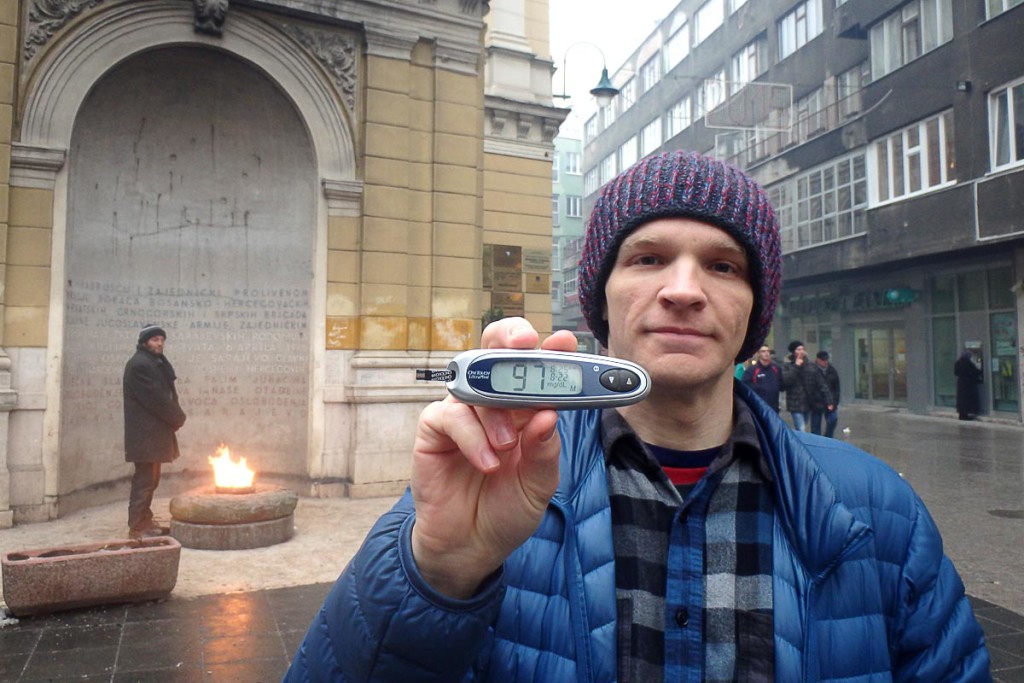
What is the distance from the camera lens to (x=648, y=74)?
40.9m

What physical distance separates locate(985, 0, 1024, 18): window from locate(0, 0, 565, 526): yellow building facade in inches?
531

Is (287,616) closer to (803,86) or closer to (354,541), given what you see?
(354,541)

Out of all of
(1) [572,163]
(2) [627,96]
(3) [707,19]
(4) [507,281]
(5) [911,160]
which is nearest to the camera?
(4) [507,281]

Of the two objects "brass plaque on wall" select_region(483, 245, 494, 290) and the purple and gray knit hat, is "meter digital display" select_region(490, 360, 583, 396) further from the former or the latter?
"brass plaque on wall" select_region(483, 245, 494, 290)

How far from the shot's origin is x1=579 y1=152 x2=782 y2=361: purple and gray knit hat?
5.77 feet

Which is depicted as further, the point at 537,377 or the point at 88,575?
the point at 88,575

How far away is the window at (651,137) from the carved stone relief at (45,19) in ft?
110

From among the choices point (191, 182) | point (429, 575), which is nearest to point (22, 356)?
point (191, 182)

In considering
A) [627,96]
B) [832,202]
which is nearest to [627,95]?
[627,96]

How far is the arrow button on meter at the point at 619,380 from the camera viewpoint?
127 centimetres

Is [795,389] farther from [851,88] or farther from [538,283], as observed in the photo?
[851,88]

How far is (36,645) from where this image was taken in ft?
14.9

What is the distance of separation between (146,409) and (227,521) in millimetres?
1428

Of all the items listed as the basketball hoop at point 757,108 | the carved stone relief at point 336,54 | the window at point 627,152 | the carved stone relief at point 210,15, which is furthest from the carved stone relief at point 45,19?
the window at point 627,152
